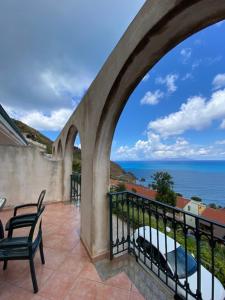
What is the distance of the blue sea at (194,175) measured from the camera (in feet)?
184

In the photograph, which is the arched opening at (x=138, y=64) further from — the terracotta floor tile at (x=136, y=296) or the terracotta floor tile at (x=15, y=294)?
the terracotta floor tile at (x=15, y=294)

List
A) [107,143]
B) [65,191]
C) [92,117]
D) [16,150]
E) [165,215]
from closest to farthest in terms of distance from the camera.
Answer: [165,215] → [107,143] → [92,117] → [16,150] → [65,191]

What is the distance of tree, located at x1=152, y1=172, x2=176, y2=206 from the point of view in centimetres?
1981

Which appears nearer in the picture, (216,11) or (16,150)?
(216,11)

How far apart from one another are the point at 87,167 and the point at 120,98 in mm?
1282

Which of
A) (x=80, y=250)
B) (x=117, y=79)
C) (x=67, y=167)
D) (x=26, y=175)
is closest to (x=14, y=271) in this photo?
(x=80, y=250)

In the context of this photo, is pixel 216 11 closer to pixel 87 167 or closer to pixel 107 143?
pixel 107 143

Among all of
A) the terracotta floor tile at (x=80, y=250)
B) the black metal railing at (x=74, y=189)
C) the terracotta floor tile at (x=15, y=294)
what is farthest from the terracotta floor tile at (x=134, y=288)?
the black metal railing at (x=74, y=189)

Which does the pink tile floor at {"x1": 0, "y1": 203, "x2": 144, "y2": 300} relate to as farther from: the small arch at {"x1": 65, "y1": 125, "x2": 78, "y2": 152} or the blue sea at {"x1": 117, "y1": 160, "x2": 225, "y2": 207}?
the blue sea at {"x1": 117, "y1": 160, "x2": 225, "y2": 207}

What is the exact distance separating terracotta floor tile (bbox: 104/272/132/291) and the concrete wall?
4.00 meters

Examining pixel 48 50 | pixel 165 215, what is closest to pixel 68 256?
pixel 165 215

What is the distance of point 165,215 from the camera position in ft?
6.08

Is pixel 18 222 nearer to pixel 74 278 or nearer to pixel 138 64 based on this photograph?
pixel 74 278

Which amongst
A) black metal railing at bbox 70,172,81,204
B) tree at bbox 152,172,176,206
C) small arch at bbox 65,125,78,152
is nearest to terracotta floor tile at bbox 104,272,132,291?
black metal railing at bbox 70,172,81,204
